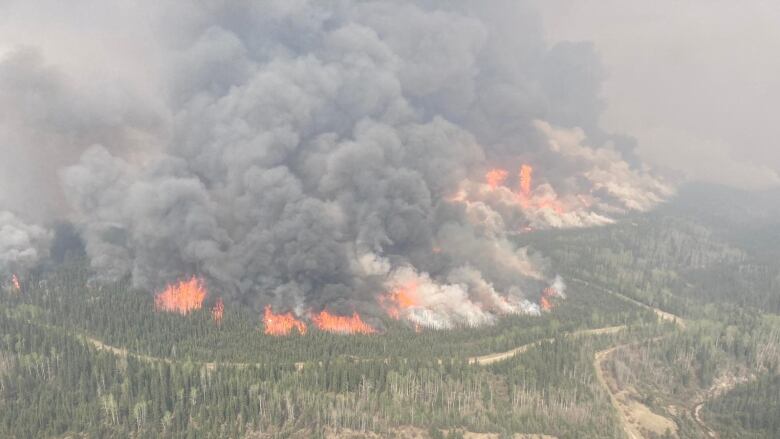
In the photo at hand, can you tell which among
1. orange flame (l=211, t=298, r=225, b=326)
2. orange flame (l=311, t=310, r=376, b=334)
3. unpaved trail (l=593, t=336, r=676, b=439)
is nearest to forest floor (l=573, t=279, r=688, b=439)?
unpaved trail (l=593, t=336, r=676, b=439)

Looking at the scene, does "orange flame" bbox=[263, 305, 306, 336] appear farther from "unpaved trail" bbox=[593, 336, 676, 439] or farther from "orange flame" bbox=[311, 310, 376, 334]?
"unpaved trail" bbox=[593, 336, 676, 439]

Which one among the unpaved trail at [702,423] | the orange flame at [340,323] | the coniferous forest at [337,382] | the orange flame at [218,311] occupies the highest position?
the orange flame at [218,311]

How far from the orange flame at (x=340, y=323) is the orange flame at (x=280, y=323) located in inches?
185

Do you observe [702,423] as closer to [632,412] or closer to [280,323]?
[632,412]

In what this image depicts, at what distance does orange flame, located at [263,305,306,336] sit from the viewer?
609 feet

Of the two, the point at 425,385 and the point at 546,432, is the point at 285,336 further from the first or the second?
the point at 546,432

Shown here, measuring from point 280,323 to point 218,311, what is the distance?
1759cm

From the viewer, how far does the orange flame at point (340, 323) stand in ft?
623

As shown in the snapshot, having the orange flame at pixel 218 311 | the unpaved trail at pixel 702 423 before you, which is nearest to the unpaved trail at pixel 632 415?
the unpaved trail at pixel 702 423

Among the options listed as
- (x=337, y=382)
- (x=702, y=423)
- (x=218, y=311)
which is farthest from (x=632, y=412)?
(x=218, y=311)

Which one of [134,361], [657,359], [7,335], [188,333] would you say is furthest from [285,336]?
[657,359]

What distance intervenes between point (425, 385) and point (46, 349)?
8568 cm

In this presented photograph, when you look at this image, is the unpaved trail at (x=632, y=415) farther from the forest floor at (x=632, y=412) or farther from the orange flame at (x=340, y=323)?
the orange flame at (x=340, y=323)

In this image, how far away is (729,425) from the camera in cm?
16762
